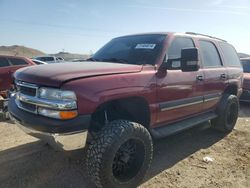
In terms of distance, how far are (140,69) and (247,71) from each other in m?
8.50

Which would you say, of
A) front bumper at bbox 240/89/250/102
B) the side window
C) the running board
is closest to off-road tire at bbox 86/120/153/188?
the running board

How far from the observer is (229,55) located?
6195 mm

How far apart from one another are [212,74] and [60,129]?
3.33 meters

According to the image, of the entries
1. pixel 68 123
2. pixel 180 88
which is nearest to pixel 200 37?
pixel 180 88

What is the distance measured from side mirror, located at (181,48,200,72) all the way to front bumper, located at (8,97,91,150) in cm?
164

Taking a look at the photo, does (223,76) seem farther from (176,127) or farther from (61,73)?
(61,73)

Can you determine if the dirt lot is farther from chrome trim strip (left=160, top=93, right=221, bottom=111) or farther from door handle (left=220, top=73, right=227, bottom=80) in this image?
door handle (left=220, top=73, right=227, bottom=80)

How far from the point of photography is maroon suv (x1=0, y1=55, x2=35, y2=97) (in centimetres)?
850

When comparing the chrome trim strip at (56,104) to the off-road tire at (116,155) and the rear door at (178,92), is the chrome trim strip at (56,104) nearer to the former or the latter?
the off-road tire at (116,155)

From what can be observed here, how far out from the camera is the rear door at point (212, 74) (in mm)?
5000

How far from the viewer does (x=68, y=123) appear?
2.84 m

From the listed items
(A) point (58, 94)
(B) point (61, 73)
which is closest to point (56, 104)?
(A) point (58, 94)

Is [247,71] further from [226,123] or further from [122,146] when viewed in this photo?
[122,146]

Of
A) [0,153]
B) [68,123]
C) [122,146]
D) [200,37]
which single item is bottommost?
[0,153]
